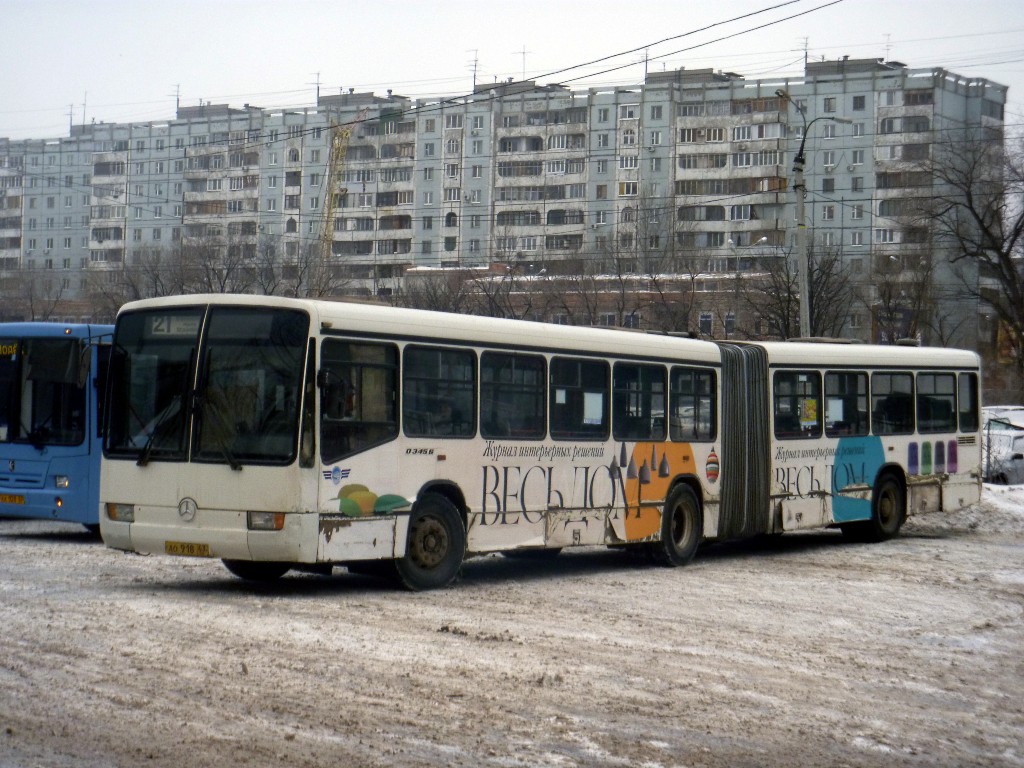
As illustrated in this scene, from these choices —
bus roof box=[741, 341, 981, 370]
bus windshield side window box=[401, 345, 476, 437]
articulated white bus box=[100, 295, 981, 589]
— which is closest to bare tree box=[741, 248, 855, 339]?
bus roof box=[741, 341, 981, 370]

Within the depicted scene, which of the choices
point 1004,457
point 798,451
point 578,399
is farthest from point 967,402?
point 1004,457

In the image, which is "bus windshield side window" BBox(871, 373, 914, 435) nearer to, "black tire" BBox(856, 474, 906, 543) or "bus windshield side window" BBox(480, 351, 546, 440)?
"black tire" BBox(856, 474, 906, 543)

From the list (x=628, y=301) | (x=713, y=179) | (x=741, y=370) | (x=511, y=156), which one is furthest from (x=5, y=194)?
(x=741, y=370)

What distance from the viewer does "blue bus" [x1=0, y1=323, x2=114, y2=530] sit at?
18344mm

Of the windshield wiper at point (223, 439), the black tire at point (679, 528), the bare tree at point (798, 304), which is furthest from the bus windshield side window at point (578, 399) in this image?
the bare tree at point (798, 304)

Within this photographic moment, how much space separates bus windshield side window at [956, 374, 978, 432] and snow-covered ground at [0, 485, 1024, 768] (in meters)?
7.74

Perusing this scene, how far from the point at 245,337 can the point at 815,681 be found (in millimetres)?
5934

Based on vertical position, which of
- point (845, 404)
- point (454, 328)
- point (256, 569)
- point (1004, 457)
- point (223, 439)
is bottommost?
point (256, 569)

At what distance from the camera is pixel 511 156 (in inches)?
4240

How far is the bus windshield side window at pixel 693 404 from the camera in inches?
685

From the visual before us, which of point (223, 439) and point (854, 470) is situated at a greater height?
point (223, 439)

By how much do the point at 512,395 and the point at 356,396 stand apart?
228cm

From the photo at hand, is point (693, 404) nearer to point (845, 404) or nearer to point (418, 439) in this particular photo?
point (845, 404)

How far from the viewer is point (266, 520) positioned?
12320 millimetres
